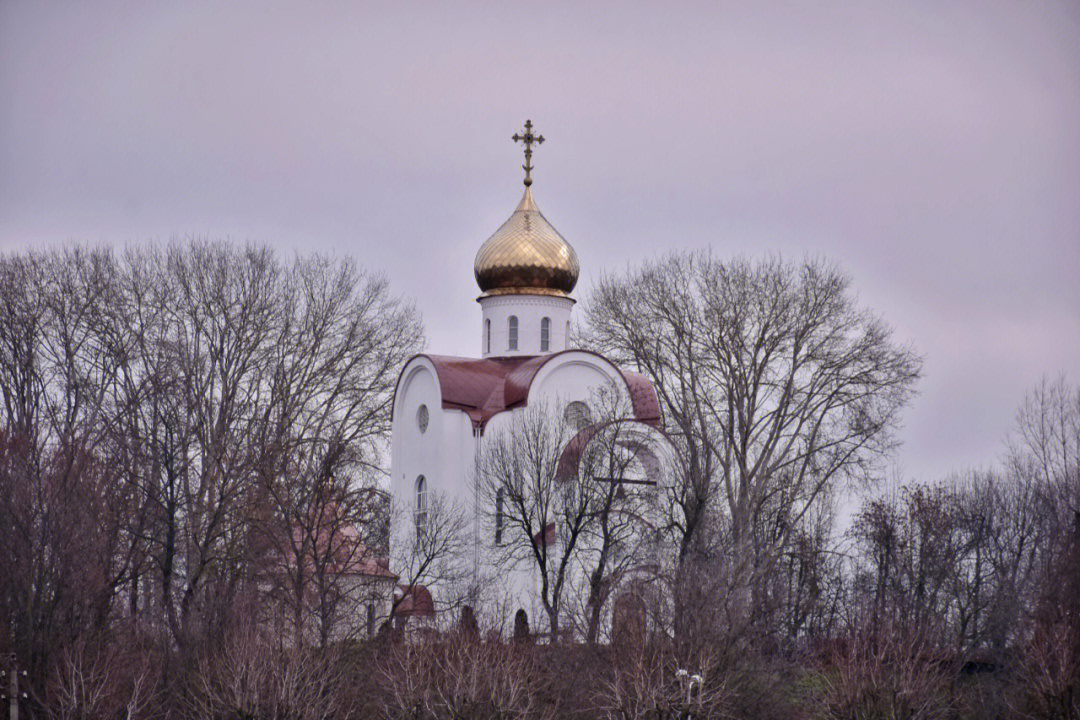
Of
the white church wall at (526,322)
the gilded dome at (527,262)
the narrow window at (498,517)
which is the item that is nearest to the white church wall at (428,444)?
the narrow window at (498,517)

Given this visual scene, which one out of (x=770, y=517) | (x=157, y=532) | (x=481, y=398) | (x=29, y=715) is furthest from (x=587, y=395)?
(x=29, y=715)

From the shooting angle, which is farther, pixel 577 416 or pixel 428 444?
pixel 428 444

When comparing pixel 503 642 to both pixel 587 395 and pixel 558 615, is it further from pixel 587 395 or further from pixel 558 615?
pixel 587 395

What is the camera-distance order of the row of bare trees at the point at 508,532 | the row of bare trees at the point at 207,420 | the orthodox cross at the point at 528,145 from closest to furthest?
the row of bare trees at the point at 508,532, the row of bare trees at the point at 207,420, the orthodox cross at the point at 528,145

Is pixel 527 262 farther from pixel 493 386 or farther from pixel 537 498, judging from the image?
pixel 537 498

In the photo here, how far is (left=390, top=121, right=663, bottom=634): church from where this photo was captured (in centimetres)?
3366

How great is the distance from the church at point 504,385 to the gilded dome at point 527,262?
22 millimetres

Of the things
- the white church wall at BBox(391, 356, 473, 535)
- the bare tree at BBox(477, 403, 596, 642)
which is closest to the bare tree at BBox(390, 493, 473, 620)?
the white church wall at BBox(391, 356, 473, 535)

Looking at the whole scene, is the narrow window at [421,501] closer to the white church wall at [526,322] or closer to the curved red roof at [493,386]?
the curved red roof at [493,386]

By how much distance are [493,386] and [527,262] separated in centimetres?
351

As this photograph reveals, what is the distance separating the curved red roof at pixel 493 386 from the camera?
33.9 m

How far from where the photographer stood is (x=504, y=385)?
3434cm

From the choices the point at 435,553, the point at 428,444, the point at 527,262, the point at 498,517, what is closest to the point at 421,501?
the point at 428,444

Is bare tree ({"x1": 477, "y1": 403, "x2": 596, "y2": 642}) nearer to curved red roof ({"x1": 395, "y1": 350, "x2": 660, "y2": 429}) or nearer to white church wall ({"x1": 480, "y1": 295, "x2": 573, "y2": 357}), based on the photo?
curved red roof ({"x1": 395, "y1": 350, "x2": 660, "y2": 429})
